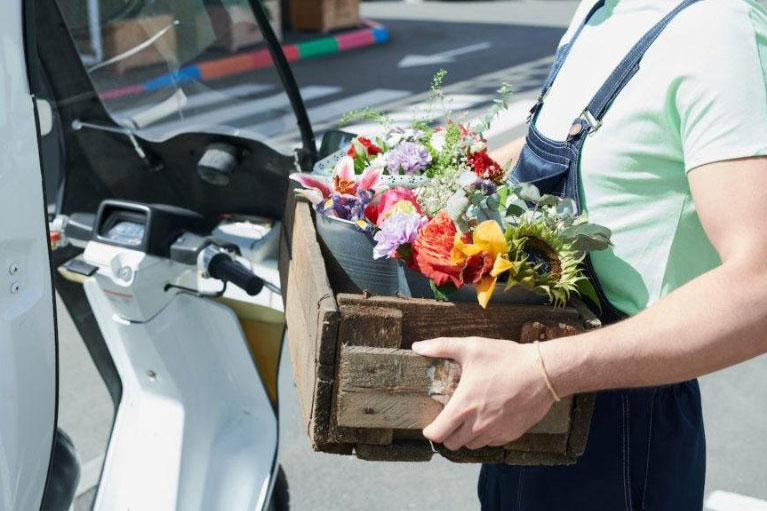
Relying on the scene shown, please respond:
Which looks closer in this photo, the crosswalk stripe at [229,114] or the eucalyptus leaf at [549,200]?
the eucalyptus leaf at [549,200]

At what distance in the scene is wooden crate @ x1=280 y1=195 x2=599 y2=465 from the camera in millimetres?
1461

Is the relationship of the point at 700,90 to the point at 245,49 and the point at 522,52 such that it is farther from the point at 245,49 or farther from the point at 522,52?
the point at 522,52

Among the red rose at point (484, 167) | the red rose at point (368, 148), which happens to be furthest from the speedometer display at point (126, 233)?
the red rose at point (484, 167)

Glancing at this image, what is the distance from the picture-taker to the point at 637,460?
5.65ft

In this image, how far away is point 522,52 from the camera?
13.5 metres

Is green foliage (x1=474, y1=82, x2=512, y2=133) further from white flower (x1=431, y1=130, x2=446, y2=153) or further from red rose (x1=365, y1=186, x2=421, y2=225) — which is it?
red rose (x1=365, y1=186, x2=421, y2=225)

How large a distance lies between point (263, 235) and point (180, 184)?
35cm

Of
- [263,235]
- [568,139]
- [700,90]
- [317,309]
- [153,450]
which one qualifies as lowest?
[153,450]

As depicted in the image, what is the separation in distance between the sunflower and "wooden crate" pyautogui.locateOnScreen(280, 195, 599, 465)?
33 mm

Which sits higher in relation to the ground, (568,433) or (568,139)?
(568,139)

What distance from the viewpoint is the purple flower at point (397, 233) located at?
60.0 inches

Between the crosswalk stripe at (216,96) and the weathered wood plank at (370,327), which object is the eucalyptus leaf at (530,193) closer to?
the weathered wood plank at (370,327)

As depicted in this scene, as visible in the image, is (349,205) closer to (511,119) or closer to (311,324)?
(311,324)

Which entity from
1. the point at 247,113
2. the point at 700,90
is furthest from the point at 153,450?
the point at 700,90
